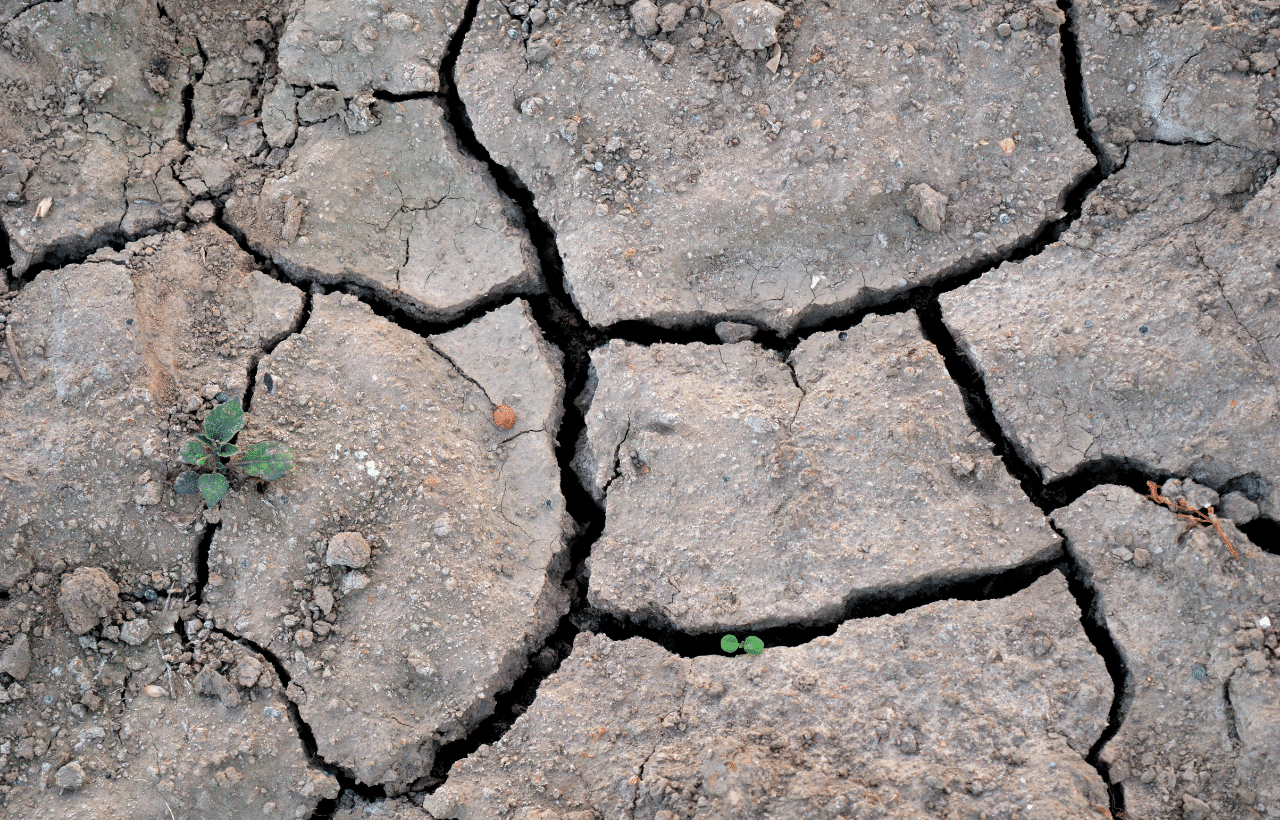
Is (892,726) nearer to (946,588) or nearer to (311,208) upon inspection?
(946,588)

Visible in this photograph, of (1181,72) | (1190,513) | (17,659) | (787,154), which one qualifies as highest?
(1181,72)

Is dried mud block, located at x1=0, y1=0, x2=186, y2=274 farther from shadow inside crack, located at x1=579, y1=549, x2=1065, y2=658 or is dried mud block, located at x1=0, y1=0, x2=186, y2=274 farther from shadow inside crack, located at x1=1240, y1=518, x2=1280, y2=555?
shadow inside crack, located at x1=1240, y1=518, x2=1280, y2=555

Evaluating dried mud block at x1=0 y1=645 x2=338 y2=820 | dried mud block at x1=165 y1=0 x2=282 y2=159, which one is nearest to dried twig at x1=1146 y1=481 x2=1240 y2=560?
dried mud block at x1=0 y1=645 x2=338 y2=820

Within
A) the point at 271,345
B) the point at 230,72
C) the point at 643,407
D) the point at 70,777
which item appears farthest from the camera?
the point at 230,72

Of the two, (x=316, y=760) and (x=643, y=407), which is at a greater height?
(x=643, y=407)

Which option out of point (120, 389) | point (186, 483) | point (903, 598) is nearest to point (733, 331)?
point (903, 598)

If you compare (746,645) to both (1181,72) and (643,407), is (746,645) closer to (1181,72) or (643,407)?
(643,407)

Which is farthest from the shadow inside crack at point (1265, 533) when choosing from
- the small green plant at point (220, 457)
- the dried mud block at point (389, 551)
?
the small green plant at point (220, 457)
